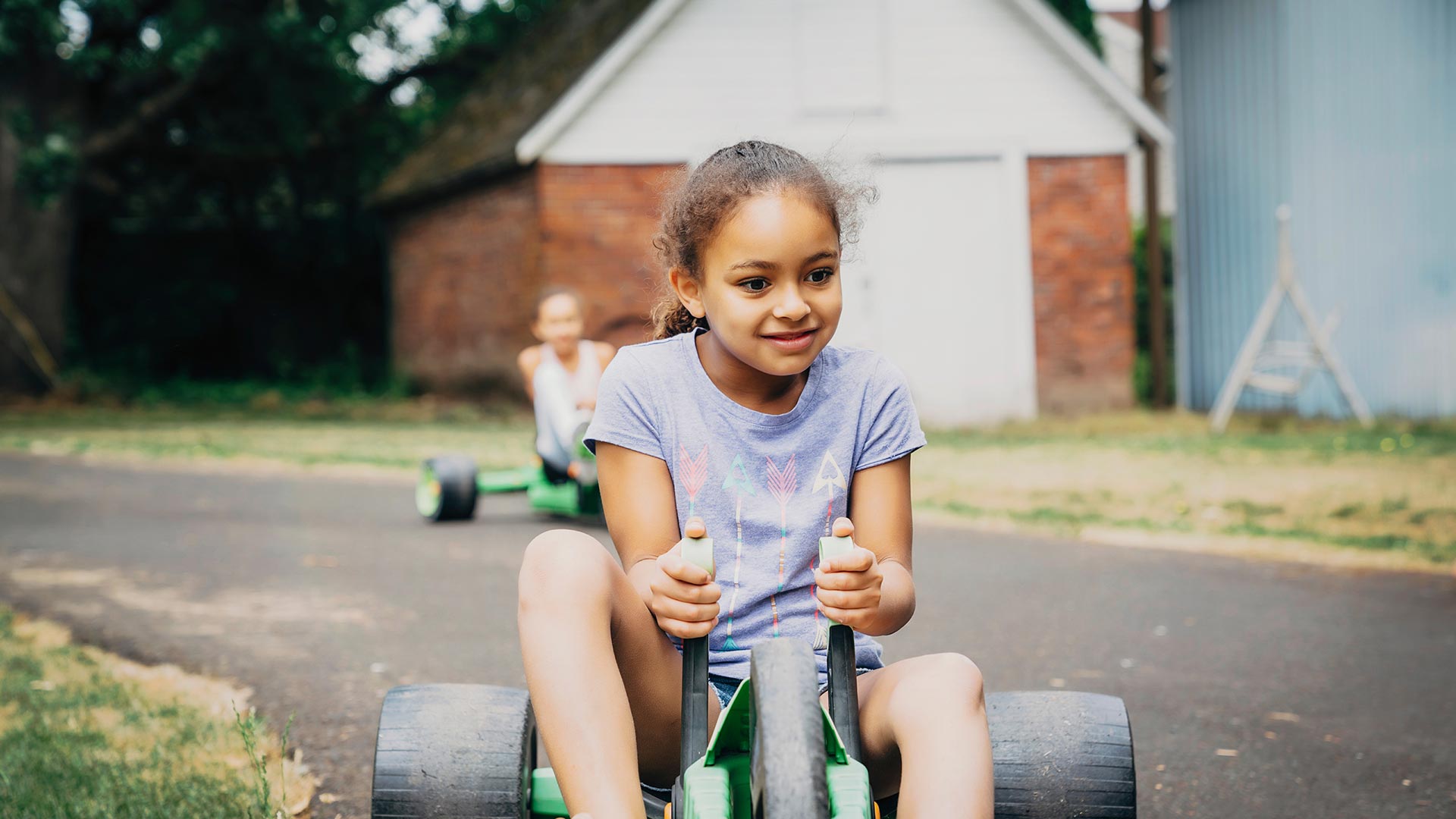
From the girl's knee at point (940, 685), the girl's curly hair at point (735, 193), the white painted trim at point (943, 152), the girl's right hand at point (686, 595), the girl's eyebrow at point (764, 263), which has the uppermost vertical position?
the white painted trim at point (943, 152)

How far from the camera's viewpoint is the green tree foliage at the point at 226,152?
699 inches

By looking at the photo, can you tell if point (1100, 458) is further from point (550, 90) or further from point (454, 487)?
point (550, 90)

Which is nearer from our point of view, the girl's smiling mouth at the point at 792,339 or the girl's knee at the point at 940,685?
the girl's knee at the point at 940,685

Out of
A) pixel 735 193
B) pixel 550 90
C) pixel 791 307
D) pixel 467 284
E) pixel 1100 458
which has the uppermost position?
pixel 550 90

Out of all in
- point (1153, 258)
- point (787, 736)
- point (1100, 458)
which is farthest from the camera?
point (1153, 258)

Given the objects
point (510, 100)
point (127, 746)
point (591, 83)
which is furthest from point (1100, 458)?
point (510, 100)

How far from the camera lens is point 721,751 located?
2105 millimetres

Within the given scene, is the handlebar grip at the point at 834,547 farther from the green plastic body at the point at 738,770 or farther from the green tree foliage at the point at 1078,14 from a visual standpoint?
the green tree foliage at the point at 1078,14

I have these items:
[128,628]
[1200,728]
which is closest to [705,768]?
[1200,728]

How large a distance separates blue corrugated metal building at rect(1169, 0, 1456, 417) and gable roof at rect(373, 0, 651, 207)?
6650 mm

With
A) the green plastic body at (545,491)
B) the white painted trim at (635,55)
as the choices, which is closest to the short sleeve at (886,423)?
the green plastic body at (545,491)

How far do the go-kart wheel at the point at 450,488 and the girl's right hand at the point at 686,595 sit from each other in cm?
568

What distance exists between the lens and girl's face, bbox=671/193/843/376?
7.50ft

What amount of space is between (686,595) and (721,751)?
0.24 metres
